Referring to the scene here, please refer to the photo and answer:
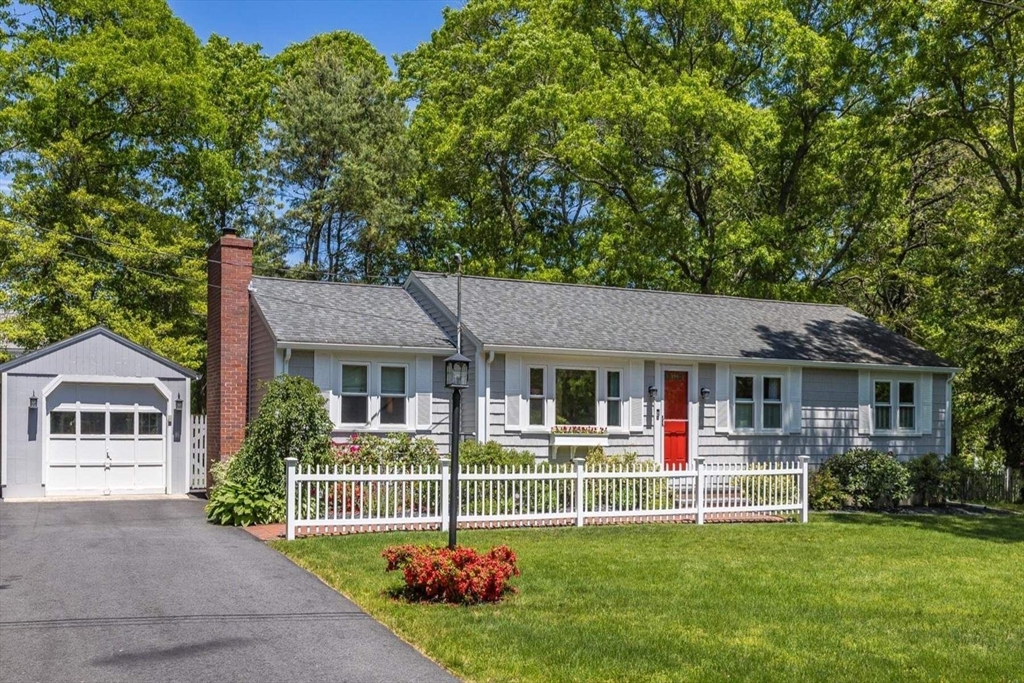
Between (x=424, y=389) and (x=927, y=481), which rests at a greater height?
(x=424, y=389)

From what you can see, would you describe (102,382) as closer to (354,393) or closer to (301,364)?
(301,364)

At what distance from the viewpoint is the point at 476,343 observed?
63.2 feet

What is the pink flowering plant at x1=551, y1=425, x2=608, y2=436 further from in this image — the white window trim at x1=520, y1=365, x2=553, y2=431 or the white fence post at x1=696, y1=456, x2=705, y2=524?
the white fence post at x1=696, y1=456, x2=705, y2=524

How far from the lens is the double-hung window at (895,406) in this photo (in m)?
23.6

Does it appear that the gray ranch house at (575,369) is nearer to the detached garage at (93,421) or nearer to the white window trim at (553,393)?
the white window trim at (553,393)

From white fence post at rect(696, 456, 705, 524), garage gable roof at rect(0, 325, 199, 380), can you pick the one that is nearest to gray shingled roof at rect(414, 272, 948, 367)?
white fence post at rect(696, 456, 705, 524)

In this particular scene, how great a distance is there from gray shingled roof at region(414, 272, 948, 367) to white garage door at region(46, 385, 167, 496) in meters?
6.60

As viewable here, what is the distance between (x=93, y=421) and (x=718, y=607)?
15159mm

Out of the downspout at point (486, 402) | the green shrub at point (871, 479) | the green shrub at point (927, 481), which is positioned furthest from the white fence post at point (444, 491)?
the green shrub at point (927, 481)

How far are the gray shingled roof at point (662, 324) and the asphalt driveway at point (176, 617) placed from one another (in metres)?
8.30

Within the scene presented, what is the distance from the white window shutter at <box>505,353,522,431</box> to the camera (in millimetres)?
19609

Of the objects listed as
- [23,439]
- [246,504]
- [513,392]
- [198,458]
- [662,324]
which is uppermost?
[662,324]

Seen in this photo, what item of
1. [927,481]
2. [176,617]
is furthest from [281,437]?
[927,481]

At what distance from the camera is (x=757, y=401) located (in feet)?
72.9
